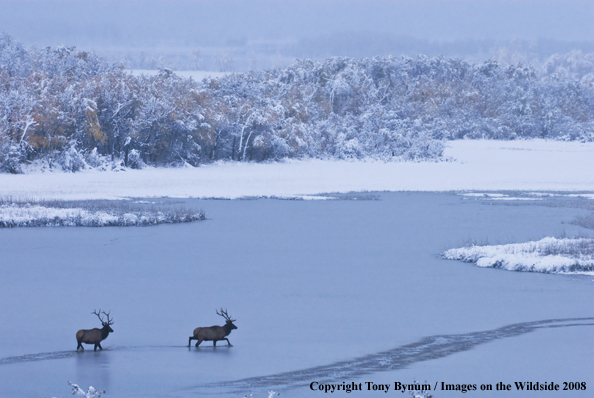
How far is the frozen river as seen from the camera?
940 cm

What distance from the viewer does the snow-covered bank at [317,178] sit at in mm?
35531

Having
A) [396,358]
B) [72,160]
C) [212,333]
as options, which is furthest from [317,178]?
[396,358]

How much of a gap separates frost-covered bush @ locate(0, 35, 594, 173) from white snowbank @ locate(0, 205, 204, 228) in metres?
15.5

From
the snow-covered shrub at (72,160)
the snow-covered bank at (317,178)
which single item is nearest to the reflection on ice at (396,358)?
the snow-covered bank at (317,178)

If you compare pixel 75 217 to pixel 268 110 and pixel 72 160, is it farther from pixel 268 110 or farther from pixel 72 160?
pixel 268 110

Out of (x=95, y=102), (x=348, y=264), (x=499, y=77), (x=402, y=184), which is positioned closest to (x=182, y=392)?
(x=348, y=264)

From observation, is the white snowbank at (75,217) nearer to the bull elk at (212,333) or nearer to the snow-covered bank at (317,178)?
the snow-covered bank at (317,178)

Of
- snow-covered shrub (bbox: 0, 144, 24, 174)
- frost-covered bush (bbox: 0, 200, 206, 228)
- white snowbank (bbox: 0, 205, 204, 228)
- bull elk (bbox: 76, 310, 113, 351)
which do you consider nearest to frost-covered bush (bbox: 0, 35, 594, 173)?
snow-covered shrub (bbox: 0, 144, 24, 174)

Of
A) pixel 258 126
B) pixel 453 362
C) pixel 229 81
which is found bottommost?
pixel 453 362

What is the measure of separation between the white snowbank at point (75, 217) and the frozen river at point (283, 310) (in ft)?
2.81

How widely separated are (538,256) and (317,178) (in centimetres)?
2577

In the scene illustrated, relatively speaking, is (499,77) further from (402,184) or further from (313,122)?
(402,184)

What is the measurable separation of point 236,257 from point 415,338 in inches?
335

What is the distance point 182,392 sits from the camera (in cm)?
856
